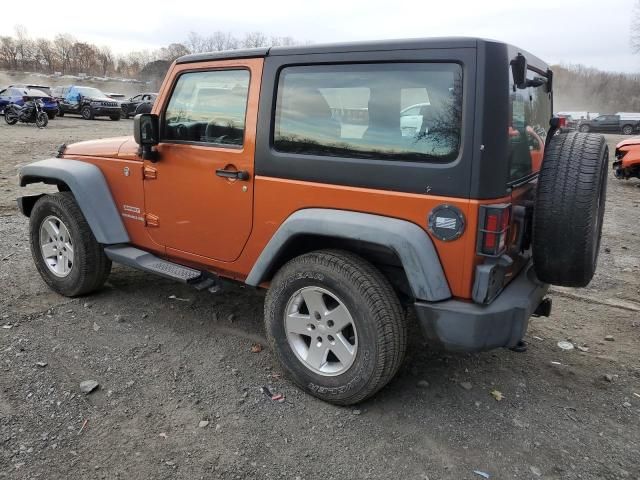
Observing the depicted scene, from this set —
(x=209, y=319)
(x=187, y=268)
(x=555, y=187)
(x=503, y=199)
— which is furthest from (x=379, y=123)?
(x=209, y=319)

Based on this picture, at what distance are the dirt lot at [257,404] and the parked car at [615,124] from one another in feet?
123

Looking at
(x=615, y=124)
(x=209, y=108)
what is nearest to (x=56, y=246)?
(x=209, y=108)

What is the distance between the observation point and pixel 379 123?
8.81 ft

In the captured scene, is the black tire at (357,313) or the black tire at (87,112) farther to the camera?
the black tire at (87,112)

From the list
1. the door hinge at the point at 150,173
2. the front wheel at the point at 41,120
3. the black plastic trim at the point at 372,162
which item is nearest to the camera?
the black plastic trim at the point at 372,162

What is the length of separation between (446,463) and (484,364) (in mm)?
1087

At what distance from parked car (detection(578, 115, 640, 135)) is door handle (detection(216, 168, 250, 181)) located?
38.5 meters

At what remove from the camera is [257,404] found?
294 centimetres

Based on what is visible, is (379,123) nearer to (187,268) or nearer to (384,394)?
(384,394)

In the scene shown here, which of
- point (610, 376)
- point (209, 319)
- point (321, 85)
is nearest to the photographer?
point (321, 85)

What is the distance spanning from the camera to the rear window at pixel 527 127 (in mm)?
2641

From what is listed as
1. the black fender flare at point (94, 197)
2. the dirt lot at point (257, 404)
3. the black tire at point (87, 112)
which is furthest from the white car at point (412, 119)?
the black tire at point (87, 112)

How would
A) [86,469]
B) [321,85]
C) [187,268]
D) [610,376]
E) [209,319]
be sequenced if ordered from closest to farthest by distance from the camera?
[86,469]
[321,85]
[610,376]
[187,268]
[209,319]

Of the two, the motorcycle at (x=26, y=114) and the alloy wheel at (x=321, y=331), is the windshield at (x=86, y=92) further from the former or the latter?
the alloy wheel at (x=321, y=331)
